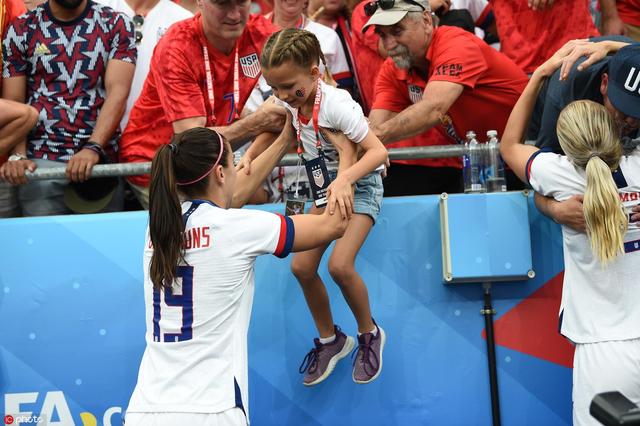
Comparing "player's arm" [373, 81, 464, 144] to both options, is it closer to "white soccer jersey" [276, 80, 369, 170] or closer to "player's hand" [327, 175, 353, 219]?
"white soccer jersey" [276, 80, 369, 170]

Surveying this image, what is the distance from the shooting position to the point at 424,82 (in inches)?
185

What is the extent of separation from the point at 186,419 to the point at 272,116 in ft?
5.24

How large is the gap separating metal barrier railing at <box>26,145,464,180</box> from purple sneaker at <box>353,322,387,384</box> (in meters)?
0.83

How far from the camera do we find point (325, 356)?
4.02m

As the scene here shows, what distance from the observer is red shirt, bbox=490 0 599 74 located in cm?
498

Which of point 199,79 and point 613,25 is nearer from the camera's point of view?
point 199,79

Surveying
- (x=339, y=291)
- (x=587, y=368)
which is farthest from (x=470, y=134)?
(x=587, y=368)

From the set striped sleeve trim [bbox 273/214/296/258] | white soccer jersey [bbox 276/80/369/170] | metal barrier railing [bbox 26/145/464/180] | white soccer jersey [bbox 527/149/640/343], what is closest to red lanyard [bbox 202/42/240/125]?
metal barrier railing [bbox 26/145/464/180]

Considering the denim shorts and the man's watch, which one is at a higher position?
the man's watch

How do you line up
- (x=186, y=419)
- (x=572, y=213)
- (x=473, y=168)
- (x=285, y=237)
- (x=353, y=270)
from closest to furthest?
(x=186, y=419) < (x=285, y=237) < (x=572, y=213) < (x=353, y=270) < (x=473, y=168)

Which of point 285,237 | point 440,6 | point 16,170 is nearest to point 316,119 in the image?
point 285,237

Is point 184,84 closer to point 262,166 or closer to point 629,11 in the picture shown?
point 262,166

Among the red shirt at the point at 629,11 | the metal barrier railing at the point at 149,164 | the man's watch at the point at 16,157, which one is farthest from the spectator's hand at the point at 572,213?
the man's watch at the point at 16,157

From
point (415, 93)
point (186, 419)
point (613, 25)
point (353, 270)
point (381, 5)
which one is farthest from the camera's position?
point (613, 25)
